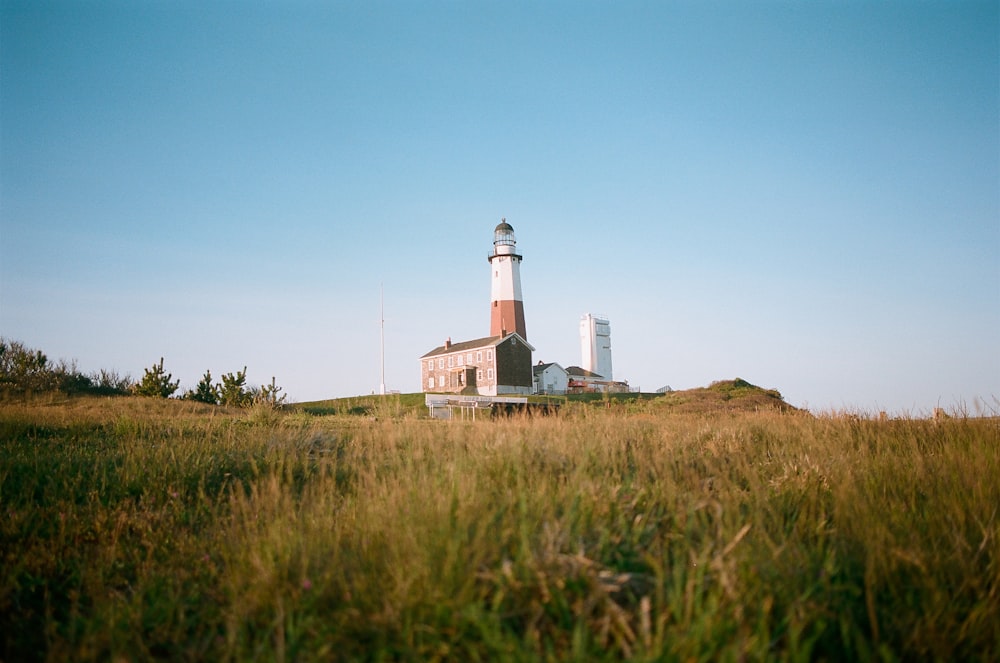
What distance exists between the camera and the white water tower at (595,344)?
2464 inches

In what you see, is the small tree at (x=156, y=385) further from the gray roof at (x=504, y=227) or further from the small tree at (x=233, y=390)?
the gray roof at (x=504, y=227)

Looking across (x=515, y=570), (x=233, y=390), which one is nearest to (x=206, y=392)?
(x=233, y=390)

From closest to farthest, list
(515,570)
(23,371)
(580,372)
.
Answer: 1. (515,570)
2. (23,371)
3. (580,372)

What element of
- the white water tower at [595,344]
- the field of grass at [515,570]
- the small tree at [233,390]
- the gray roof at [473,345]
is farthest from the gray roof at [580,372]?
the field of grass at [515,570]

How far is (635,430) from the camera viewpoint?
962 centimetres

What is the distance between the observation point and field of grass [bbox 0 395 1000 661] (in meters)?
2.67

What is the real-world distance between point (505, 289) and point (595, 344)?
15352 mm

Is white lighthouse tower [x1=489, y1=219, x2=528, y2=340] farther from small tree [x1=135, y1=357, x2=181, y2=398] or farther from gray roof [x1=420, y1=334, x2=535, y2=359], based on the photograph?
small tree [x1=135, y1=357, x2=181, y2=398]

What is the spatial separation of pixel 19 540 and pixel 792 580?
5.66 metres

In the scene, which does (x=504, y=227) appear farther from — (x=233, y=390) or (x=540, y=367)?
(x=233, y=390)

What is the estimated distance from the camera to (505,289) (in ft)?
171

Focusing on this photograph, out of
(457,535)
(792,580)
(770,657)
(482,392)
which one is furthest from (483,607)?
(482,392)

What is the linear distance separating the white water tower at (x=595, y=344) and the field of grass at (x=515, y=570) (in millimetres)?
56445

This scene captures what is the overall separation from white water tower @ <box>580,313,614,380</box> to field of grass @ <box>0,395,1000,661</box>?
56.4 metres
